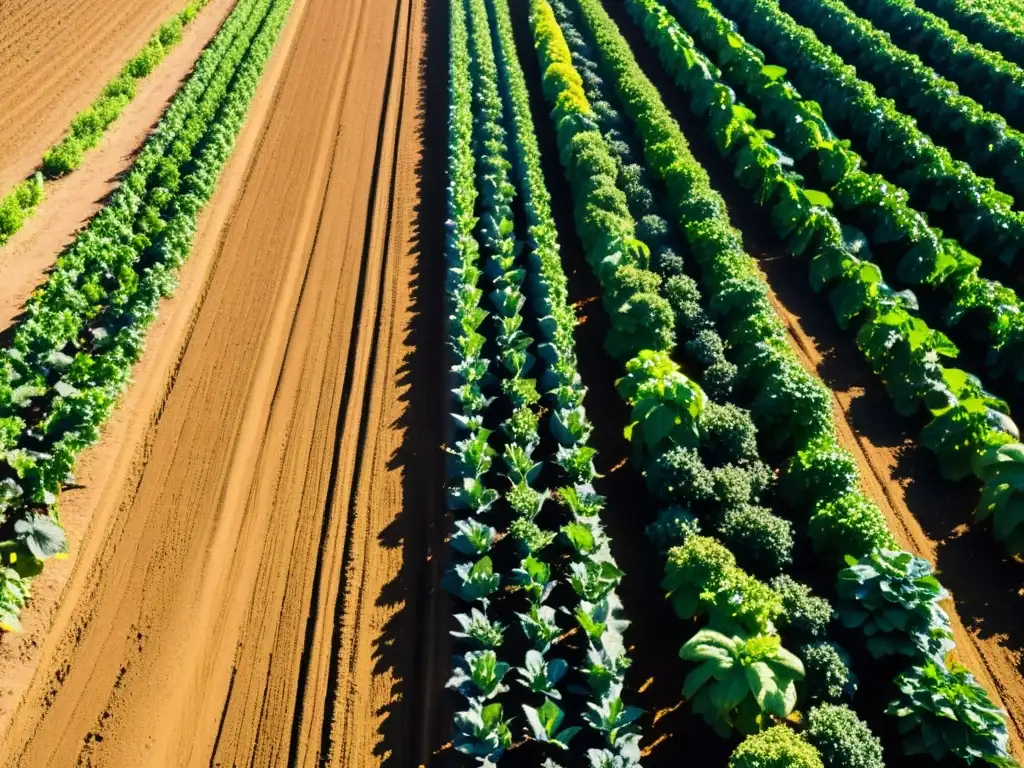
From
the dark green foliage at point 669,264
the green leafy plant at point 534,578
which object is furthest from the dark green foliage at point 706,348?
the green leafy plant at point 534,578

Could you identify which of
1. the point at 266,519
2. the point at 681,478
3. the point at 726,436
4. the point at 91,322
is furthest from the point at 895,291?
the point at 91,322

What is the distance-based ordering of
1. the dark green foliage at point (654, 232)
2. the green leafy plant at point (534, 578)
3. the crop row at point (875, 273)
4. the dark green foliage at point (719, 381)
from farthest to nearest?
the dark green foliage at point (654, 232) → the dark green foliage at point (719, 381) → the crop row at point (875, 273) → the green leafy plant at point (534, 578)

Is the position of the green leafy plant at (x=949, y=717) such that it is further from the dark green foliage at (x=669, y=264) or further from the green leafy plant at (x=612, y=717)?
the dark green foliage at (x=669, y=264)

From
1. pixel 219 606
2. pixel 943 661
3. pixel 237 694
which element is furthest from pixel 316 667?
pixel 943 661

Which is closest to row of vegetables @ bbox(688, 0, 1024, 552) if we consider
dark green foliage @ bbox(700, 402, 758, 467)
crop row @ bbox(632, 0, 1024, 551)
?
crop row @ bbox(632, 0, 1024, 551)

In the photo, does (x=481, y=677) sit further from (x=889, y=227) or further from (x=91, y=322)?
(x=889, y=227)

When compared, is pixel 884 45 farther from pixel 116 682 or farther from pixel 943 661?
pixel 116 682
